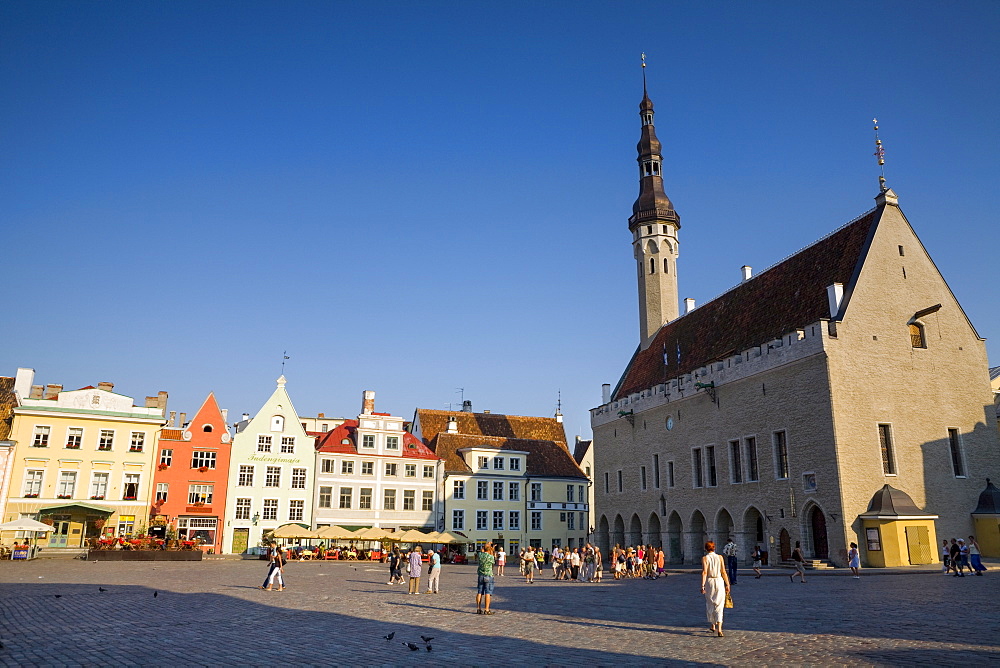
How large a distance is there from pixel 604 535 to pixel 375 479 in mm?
17086

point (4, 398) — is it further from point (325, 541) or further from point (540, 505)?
point (540, 505)

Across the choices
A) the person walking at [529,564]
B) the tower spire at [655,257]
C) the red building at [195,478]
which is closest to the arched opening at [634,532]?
the tower spire at [655,257]

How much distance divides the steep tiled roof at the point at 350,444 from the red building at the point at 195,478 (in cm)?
681

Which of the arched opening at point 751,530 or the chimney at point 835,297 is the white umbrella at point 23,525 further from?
the chimney at point 835,297

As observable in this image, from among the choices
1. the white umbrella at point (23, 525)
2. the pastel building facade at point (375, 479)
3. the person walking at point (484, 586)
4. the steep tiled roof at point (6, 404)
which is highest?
the steep tiled roof at point (6, 404)

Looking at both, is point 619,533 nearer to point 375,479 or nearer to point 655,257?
point 375,479

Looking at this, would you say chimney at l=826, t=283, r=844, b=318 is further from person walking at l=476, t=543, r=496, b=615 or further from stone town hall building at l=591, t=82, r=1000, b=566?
→ person walking at l=476, t=543, r=496, b=615

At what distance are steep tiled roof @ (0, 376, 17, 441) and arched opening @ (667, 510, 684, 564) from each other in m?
40.3

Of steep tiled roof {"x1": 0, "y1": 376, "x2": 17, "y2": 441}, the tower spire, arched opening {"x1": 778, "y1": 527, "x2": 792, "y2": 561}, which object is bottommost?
arched opening {"x1": 778, "y1": 527, "x2": 792, "y2": 561}

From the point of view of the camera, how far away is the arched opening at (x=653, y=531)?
48.2 meters

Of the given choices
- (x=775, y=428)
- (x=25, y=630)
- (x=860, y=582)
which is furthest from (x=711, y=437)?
(x=25, y=630)

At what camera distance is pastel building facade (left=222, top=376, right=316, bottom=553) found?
49844 mm

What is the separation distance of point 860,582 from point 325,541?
1417 inches

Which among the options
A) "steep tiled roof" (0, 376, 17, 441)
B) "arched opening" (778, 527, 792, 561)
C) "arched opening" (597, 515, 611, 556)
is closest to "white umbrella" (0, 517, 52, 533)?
"steep tiled roof" (0, 376, 17, 441)
